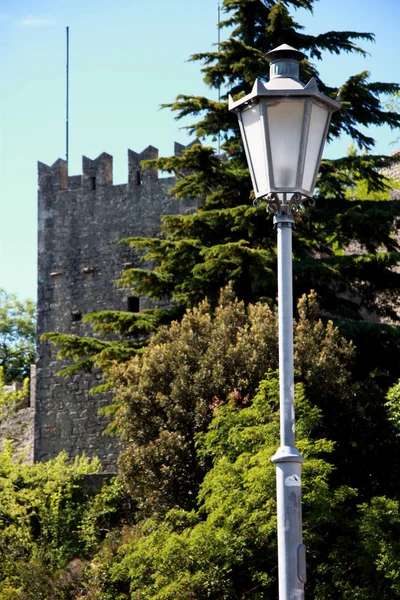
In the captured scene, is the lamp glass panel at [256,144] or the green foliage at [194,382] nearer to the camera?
the lamp glass panel at [256,144]

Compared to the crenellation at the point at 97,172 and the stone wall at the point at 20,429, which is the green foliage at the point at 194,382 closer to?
the crenellation at the point at 97,172

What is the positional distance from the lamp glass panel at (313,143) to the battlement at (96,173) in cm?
2027

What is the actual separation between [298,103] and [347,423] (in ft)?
34.9

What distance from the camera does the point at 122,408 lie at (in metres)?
18.2

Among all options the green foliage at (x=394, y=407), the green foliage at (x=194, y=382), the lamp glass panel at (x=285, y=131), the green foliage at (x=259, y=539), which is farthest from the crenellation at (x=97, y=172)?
the lamp glass panel at (x=285, y=131)

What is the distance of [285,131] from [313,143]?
0.21 m

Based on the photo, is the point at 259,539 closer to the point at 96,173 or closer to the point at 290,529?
the point at 290,529

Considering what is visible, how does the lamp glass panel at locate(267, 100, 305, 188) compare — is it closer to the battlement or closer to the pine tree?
the pine tree

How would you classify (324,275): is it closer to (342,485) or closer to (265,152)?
(342,485)

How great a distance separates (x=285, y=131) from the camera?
6.82 m

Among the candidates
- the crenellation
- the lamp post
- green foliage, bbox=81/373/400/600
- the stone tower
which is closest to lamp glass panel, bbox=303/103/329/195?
the lamp post

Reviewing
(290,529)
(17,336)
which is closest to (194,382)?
(290,529)

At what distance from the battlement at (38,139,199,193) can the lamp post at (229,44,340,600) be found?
2033cm

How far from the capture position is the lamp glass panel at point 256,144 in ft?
22.5
